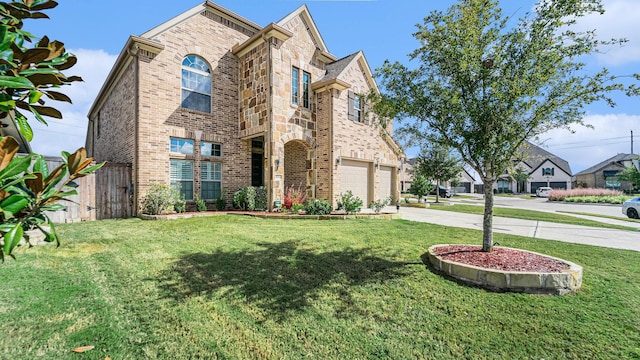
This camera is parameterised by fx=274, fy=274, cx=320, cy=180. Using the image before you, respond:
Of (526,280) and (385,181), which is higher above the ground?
(385,181)

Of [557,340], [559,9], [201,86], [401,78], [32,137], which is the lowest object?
[557,340]

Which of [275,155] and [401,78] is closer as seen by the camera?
[401,78]

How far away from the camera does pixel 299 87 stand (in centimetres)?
1297

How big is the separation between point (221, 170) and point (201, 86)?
12.4 ft

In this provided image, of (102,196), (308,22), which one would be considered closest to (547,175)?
(308,22)

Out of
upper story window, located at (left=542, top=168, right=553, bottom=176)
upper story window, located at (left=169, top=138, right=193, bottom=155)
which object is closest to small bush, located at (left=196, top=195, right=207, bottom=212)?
upper story window, located at (left=169, top=138, right=193, bottom=155)

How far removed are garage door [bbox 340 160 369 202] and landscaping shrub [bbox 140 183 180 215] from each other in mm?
7458

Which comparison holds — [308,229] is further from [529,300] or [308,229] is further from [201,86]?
[201,86]

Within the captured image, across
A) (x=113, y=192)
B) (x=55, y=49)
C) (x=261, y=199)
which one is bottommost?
(x=261, y=199)

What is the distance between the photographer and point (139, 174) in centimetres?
1028

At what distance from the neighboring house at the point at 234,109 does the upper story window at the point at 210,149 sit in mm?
45

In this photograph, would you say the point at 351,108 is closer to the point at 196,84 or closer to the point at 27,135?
the point at 196,84

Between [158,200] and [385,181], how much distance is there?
12.2 metres

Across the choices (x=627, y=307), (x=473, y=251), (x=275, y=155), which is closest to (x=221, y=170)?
(x=275, y=155)
